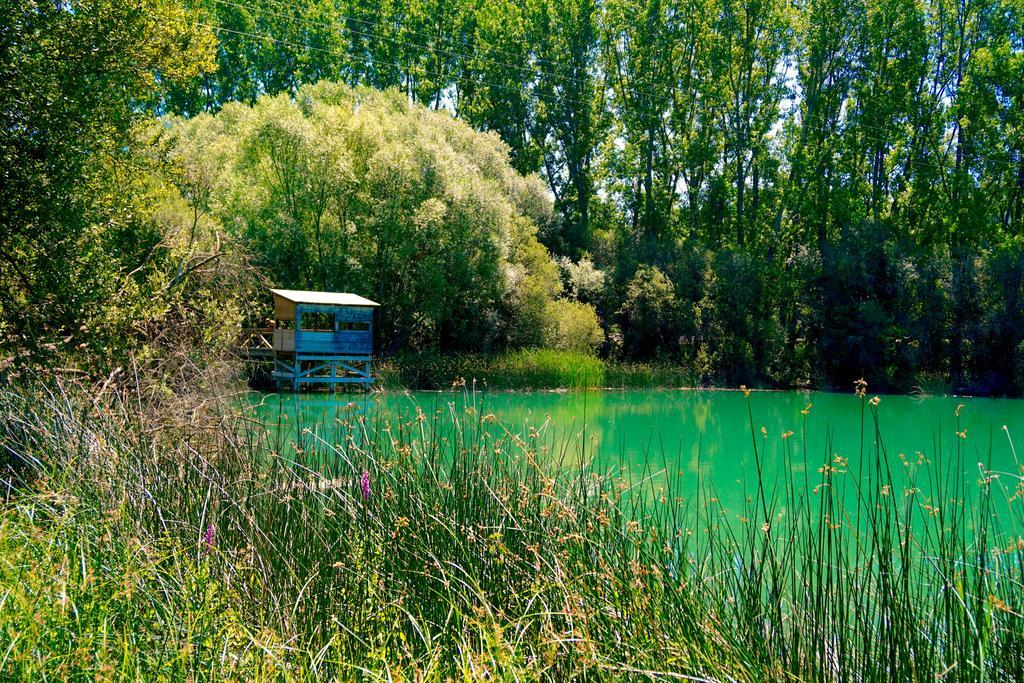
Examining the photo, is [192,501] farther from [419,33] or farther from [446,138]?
[419,33]

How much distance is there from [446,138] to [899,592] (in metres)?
22.7

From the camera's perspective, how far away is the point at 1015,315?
25281mm

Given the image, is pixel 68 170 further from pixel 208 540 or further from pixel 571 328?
pixel 571 328

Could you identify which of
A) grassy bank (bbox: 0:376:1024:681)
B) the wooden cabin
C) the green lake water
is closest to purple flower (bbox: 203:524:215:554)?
grassy bank (bbox: 0:376:1024:681)

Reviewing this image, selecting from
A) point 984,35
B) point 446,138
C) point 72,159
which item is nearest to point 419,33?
point 446,138

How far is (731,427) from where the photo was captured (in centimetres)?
1638

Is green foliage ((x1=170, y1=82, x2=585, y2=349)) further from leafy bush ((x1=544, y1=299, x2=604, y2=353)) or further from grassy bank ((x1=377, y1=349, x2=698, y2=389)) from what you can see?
grassy bank ((x1=377, y1=349, x2=698, y2=389))

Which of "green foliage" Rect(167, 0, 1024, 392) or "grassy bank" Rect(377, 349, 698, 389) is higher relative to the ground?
"green foliage" Rect(167, 0, 1024, 392)

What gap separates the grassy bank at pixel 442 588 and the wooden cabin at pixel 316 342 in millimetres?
14410

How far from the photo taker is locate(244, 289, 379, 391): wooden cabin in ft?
61.5

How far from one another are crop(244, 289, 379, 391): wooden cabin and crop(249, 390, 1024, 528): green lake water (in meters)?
0.78

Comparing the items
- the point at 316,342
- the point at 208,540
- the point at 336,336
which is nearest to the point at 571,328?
the point at 336,336

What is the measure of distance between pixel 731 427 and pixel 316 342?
847 cm

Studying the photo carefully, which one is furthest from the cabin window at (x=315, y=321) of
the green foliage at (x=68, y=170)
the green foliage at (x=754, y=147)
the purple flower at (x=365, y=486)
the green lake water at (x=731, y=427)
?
the purple flower at (x=365, y=486)
